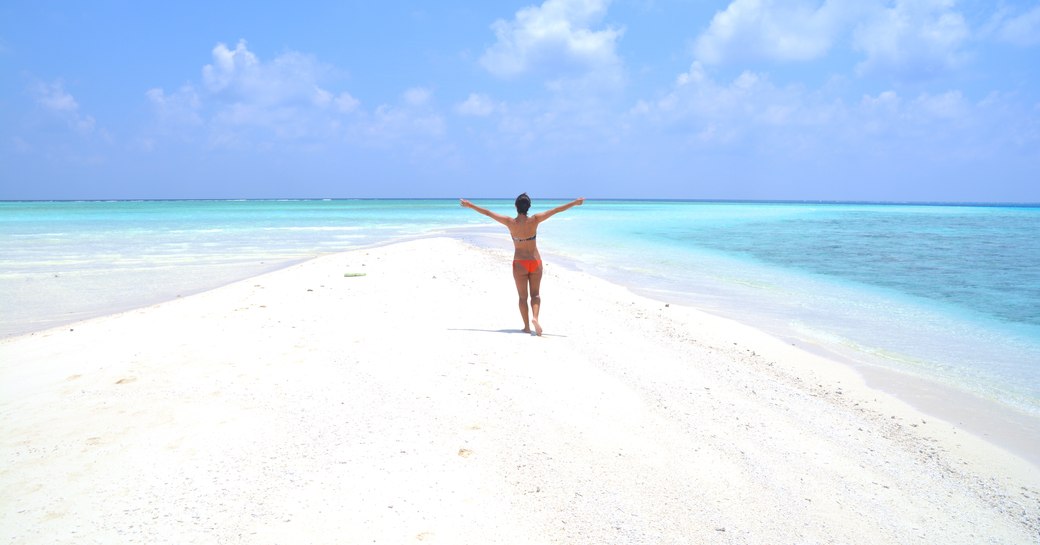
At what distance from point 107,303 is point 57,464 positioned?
8005mm

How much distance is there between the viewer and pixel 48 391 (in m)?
5.62

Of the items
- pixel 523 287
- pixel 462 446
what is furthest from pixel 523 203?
pixel 462 446

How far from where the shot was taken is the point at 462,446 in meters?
4.48

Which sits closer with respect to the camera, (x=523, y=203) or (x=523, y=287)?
(x=523, y=203)

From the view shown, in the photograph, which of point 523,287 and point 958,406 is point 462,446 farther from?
point 958,406

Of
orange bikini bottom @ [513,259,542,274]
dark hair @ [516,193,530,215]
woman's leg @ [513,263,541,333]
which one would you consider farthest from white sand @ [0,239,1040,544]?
dark hair @ [516,193,530,215]

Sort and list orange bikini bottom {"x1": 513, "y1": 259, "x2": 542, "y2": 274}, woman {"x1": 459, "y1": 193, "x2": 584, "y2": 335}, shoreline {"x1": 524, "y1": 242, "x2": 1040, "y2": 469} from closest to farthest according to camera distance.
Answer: shoreline {"x1": 524, "y1": 242, "x2": 1040, "y2": 469}, woman {"x1": 459, "y1": 193, "x2": 584, "y2": 335}, orange bikini bottom {"x1": 513, "y1": 259, "x2": 542, "y2": 274}

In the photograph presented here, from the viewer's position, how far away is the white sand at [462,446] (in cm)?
365

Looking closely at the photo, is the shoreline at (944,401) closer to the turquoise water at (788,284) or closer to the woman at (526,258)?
the turquoise water at (788,284)

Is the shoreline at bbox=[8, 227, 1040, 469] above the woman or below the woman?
below

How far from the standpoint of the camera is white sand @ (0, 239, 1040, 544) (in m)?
3.65

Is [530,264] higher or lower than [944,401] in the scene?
higher

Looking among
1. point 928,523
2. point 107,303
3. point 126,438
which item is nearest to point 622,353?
point 928,523

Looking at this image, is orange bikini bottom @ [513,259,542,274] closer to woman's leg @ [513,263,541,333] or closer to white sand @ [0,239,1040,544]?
woman's leg @ [513,263,541,333]
